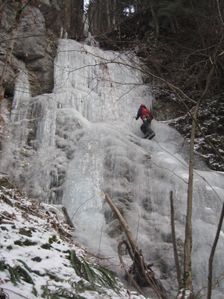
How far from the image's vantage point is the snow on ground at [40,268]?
3746 millimetres

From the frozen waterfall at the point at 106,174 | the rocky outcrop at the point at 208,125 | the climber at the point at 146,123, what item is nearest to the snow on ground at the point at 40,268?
the frozen waterfall at the point at 106,174

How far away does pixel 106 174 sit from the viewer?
10.3 m

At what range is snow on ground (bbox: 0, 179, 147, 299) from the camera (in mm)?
3746

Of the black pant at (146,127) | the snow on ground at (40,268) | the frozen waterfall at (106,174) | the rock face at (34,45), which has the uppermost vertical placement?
the rock face at (34,45)

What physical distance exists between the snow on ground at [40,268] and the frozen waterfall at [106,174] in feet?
7.23

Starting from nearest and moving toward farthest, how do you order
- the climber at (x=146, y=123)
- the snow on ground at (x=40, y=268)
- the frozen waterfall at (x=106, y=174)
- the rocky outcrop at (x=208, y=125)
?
the snow on ground at (x=40, y=268) → the frozen waterfall at (x=106, y=174) → the climber at (x=146, y=123) → the rocky outcrop at (x=208, y=125)

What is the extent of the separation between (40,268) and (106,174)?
6.11 meters

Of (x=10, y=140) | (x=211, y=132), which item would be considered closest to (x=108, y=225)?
(x=10, y=140)

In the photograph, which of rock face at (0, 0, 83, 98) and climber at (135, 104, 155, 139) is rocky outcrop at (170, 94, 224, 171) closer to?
climber at (135, 104, 155, 139)

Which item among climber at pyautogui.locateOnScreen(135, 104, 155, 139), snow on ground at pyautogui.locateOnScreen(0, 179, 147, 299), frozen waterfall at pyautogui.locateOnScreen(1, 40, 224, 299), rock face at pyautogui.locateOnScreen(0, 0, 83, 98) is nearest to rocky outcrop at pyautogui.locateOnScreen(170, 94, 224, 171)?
frozen waterfall at pyautogui.locateOnScreen(1, 40, 224, 299)

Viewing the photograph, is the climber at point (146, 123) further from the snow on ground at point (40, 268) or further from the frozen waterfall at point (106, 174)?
the snow on ground at point (40, 268)

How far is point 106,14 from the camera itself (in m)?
21.0

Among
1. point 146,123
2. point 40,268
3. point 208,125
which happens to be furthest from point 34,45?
point 40,268

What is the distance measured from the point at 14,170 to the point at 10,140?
1110 mm
